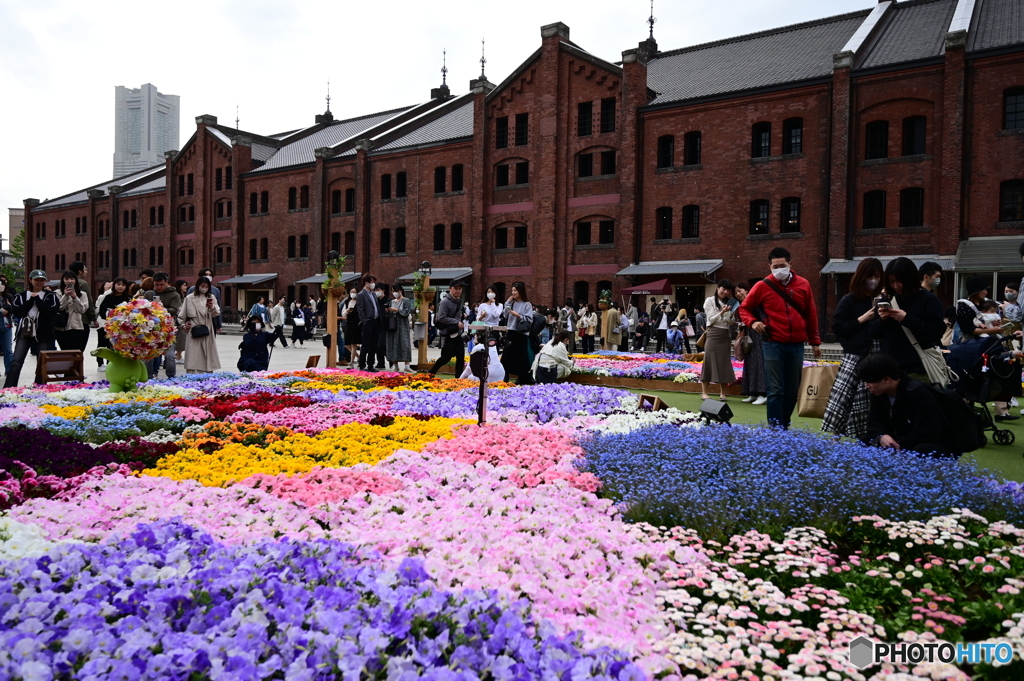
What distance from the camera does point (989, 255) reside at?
2528 centimetres

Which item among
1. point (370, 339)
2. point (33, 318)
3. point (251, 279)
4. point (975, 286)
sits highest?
point (251, 279)

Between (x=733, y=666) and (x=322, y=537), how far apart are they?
2.21 metres

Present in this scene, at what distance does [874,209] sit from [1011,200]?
4577 millimetres

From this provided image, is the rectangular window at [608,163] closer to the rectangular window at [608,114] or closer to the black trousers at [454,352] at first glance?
the rectangular window at [608,114]

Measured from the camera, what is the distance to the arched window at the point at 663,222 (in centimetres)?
3353

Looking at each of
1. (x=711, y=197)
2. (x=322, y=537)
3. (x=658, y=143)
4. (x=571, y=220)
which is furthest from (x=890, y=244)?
(x=322, y=537)

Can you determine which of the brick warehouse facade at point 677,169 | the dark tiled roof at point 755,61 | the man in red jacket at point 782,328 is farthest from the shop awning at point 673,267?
the man in red jacket at point 782,328

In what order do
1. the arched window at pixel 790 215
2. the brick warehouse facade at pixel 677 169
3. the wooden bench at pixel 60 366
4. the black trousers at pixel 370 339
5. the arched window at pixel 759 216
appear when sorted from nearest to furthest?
the wooden bench at pixel 60 366
the black trousers at pixel 370 339
the brick warehouse facade at pixel 677 169
the arched window at pixel 790 215
the arched window at pixel 759 216

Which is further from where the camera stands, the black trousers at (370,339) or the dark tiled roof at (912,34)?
the dark tiled roof at (912,34)

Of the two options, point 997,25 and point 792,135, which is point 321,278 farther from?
point 997,25

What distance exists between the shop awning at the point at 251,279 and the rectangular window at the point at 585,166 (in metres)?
22.4

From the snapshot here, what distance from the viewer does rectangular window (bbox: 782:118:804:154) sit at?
99.1 ft

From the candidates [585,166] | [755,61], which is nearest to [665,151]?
[585,166]

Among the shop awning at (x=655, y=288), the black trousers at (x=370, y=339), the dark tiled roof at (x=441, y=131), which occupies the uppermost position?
the dark tiled roof at (x=441, y=131)
